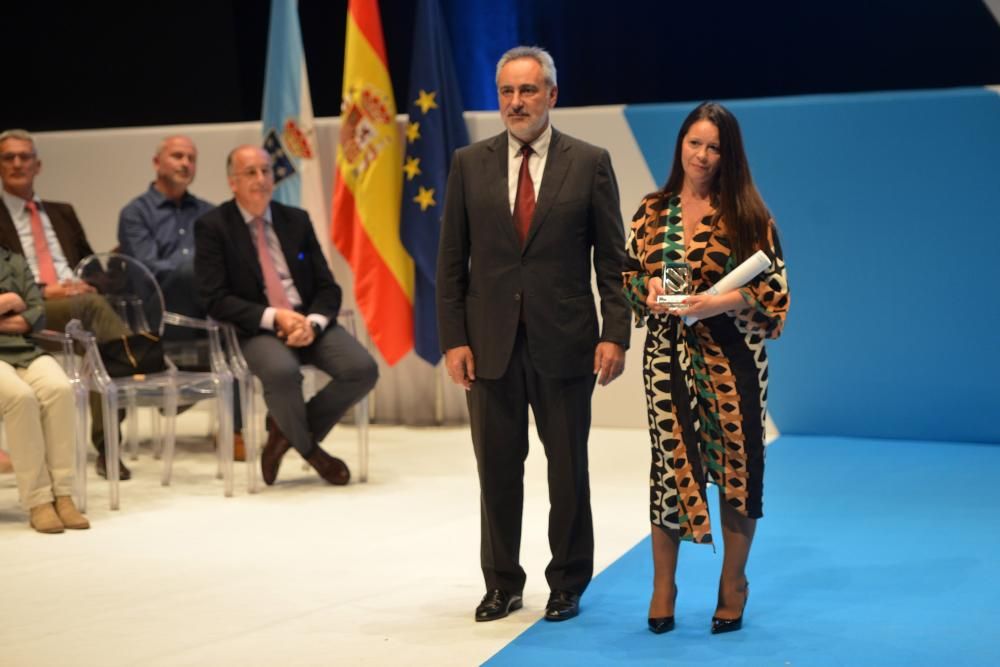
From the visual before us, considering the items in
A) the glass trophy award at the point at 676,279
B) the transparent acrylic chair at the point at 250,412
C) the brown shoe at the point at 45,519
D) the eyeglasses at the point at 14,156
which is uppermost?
the eyeglasses at the point at 14,156

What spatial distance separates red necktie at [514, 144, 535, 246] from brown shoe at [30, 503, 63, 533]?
92.8 inches

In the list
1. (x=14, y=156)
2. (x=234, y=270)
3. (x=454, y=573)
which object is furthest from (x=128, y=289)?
(x=454, y=573)

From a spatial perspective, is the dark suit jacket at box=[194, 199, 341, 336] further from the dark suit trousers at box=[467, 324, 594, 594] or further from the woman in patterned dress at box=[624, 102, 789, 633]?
the woman in patterned dress at box=[624, 102, 789, 633]

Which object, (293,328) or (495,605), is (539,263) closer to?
(495,605)

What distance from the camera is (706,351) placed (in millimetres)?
3678

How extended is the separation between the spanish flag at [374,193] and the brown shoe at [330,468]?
1410mm

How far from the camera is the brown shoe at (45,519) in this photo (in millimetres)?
5129

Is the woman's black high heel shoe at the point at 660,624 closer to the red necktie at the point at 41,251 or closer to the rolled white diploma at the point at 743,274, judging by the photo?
the rolled white diploma at the point at 743,274

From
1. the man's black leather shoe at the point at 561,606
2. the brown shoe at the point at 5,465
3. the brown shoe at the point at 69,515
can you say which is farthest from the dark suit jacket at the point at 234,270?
the man's black leather shoe at the point at 561,606

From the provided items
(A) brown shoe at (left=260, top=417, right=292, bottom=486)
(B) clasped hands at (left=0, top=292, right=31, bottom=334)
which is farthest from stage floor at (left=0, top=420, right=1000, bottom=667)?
(B) clasped hands at (left=0, top=292, right=31, bottom=334)

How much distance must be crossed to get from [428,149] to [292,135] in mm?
862

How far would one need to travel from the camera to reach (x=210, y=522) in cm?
529

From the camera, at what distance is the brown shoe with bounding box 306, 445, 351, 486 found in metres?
5.89

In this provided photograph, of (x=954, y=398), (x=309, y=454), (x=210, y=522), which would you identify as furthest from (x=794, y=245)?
(x=210, y=522)
